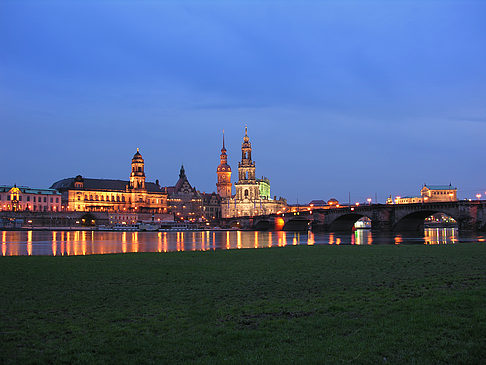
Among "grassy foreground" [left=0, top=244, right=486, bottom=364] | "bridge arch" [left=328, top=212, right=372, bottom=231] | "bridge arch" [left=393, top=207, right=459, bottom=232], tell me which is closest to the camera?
"grassy foreground" [left=0, top=244, right=486, bottom=364]

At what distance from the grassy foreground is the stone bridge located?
80.6 meters

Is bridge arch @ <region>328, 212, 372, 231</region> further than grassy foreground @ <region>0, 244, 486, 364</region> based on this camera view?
Yes

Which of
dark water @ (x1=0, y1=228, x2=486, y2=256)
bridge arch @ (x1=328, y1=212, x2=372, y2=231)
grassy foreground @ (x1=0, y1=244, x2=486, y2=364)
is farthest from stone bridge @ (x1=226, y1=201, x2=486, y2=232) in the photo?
grassy foreground @ (x1=0, y1=244, x2=486, y2=364)

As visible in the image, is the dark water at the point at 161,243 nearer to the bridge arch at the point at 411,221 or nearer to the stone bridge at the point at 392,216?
the stone bridge at the point at 392,216

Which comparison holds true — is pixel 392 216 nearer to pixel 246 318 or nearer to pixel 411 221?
pixel 411 221

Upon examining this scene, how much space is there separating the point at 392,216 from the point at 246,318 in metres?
105

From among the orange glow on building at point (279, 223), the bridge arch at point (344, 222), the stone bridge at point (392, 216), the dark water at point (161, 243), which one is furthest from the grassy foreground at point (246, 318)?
the orange glow on building at point (279, 223)

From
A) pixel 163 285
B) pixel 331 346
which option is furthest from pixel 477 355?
pixel 163 285

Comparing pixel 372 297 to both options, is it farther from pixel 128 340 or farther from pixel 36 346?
pixel 36 346

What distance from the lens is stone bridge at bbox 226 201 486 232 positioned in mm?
92875

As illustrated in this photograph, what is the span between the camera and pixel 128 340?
Answer: 33.7ft

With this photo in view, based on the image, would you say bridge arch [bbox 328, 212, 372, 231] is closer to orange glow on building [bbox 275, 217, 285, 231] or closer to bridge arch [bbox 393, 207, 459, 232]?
bridge arch [bbox 393, 207, 459, 232]

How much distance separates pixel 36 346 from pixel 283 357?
5259 millimetres

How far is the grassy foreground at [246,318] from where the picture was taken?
30.4ft
